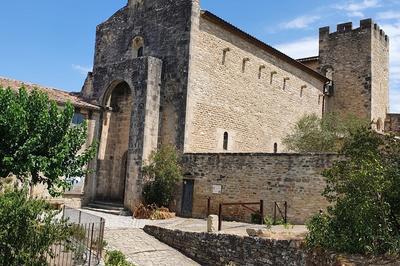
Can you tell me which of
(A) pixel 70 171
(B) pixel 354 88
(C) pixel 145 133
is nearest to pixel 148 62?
(C) pixel 145 133

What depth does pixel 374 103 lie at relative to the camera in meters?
32.0

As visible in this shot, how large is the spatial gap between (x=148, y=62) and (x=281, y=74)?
9.55 metres

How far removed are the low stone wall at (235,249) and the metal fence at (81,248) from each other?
11.1 ft

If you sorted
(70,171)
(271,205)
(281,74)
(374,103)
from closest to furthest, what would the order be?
1. (70,171)
2. (271,205)
3. (281,74)
4. (374,103)

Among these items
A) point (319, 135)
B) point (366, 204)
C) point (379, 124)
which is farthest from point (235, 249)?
point (379, 124)

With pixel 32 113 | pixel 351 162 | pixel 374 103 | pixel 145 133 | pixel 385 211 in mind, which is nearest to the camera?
pixel 385 211

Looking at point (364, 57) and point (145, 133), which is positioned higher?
point (364, 57)

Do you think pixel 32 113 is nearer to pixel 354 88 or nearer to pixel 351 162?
pixel 351 162

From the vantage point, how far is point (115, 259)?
11883 millimetres

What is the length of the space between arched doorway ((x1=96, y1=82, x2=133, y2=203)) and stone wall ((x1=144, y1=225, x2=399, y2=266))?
256 inches

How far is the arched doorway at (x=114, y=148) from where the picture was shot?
2206 centimetres

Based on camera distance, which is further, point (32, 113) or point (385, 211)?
point (32, 113)

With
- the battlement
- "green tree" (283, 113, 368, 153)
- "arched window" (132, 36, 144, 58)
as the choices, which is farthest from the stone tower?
"arched window" (132, 36, 144, 58)

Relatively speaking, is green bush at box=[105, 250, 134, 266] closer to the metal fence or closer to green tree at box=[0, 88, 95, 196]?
the metal fence
